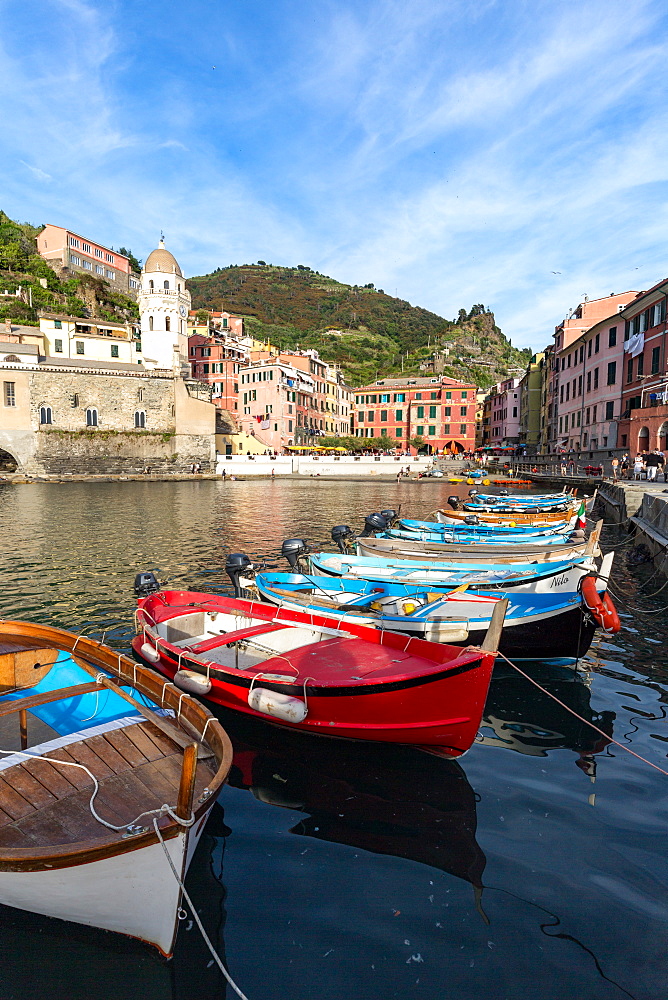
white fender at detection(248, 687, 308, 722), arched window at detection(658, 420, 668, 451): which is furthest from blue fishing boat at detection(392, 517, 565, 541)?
arched window at detection(658, 420, 668, 451)

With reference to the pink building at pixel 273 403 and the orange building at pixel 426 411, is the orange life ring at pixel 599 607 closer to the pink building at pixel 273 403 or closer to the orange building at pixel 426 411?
the pink building at pixel 273 403

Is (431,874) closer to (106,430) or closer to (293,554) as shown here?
(293,554)

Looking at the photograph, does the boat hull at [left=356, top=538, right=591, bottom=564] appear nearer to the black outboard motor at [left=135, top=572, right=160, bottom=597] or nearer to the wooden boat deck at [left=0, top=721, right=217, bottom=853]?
the black outboard motor at [left=135, top=572, right=160, bottom=597]

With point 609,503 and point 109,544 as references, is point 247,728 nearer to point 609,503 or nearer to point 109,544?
point 109,544

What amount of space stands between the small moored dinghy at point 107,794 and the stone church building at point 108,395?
190ft

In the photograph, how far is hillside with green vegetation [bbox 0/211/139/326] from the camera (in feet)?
231

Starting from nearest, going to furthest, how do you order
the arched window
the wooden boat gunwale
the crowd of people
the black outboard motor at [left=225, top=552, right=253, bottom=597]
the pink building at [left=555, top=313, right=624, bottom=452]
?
the wooden boat gunwale
the black outboard motor at [left=225, top=552, right=253, bottom=597]
the crowd of people
the arched window
the pink building at [left=555, top=313, right=624, bottom=452]

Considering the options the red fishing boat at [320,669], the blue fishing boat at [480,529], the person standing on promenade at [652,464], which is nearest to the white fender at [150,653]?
the red fishing boat at [320,669]

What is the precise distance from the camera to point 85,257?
84.4 metres

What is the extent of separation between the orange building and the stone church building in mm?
29763

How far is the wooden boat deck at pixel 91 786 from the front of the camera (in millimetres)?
3658

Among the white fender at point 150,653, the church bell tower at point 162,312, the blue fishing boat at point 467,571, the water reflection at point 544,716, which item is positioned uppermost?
the church bell tower at point 162,312

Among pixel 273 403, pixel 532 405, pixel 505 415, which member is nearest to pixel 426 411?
pixel 505 415

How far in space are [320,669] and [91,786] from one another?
3.06 metres
